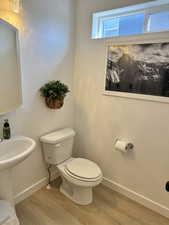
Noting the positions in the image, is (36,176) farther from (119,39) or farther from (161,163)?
(119,39)

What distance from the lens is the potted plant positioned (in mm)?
1859

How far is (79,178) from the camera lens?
69.2 inches

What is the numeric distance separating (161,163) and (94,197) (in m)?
0.91

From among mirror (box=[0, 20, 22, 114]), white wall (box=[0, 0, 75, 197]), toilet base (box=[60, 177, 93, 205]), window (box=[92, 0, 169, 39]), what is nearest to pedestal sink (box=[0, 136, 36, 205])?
white wall (box=[0, 0, 75, 197])

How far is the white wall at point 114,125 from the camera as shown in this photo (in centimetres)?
175

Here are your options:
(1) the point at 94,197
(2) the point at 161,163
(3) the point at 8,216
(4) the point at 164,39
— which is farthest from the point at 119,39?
(3) the point at 8,216

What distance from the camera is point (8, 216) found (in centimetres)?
143

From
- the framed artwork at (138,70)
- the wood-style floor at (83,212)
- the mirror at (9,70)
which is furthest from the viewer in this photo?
the wood-style floor at (83,212)

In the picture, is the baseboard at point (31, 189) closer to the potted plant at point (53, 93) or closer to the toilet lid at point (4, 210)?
the toilet lid at point (4, 210)

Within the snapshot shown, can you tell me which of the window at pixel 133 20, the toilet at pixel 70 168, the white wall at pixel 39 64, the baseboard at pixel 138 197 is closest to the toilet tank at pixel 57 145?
the toilet at pixel 70 168

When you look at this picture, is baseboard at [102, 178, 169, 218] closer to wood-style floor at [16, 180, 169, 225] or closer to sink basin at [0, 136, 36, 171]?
wood-style floor at [16, 180, 169, 225]

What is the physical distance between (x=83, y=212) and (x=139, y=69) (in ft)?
5.45

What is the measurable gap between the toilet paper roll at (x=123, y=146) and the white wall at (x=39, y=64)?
2.64ft

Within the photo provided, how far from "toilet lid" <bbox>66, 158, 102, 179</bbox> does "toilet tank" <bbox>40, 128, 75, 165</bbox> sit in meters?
0.15
